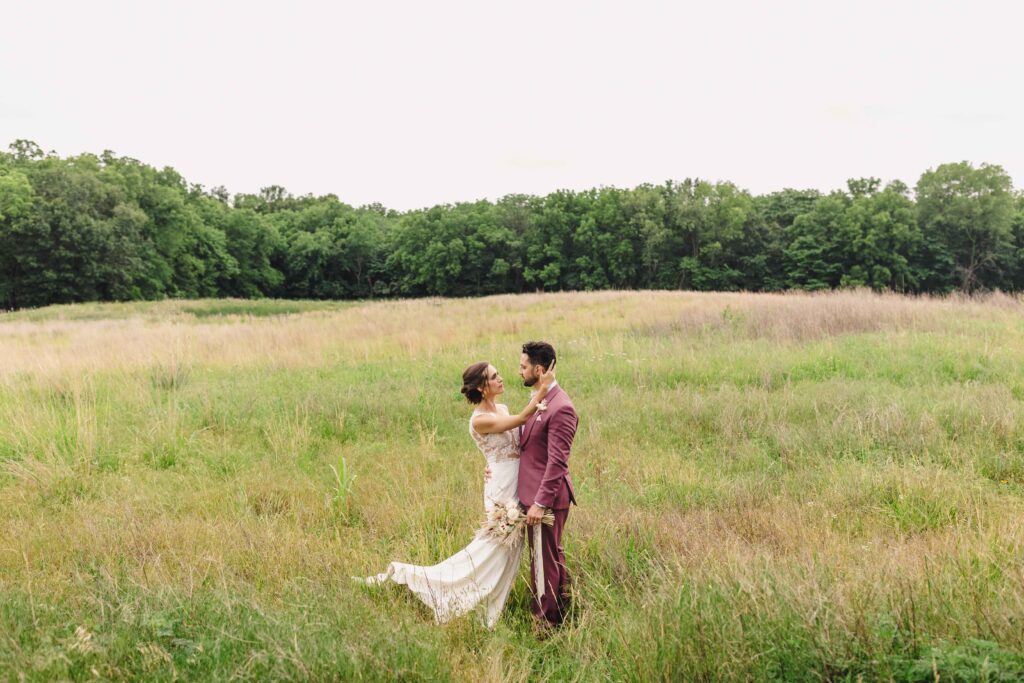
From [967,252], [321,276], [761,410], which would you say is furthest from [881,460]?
[321,276]

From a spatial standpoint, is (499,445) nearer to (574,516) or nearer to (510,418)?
(510,418)

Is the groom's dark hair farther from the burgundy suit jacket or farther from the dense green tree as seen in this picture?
the dense green tree

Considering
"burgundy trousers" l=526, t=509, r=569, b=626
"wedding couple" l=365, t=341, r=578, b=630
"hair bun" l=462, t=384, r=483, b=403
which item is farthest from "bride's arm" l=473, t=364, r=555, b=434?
"burgundy trousers" l=526, t=509, r=569, b=626

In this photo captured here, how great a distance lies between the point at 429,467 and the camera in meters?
6.29

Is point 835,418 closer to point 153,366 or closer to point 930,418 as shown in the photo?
point 930,418

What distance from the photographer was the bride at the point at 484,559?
3.68 meters

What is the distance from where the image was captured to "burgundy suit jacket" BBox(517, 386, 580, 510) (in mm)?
3426

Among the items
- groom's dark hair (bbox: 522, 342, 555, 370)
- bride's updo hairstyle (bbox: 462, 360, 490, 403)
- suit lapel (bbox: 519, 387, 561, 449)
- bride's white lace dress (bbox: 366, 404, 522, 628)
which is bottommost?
bride's white lace dress (bbox: 366, 404, 522, 628)

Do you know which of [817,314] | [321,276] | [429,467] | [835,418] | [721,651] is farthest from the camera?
[321,276]

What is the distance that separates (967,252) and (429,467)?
63.4 meters

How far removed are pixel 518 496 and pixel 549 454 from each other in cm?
43

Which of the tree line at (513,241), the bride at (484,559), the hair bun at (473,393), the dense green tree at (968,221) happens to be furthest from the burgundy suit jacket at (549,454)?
the dense green tree at (968,221)

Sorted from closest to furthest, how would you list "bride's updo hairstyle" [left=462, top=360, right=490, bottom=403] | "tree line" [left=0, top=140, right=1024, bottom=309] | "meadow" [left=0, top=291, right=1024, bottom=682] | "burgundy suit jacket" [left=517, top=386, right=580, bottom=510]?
"meadow" [left=0, top=291, right=1024, bottom=682], "burgundy suit jacket" [left=517, top=386, right=580, bottom=510], "bride's updo hairstyle" [left=462, top=360, right=490, bottom=403], "tree line" [left=0, top=140, right=1024, bottom=309]

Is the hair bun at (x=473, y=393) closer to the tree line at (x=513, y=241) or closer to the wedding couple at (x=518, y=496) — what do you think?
the wedding couple at (x=518, y=496)
